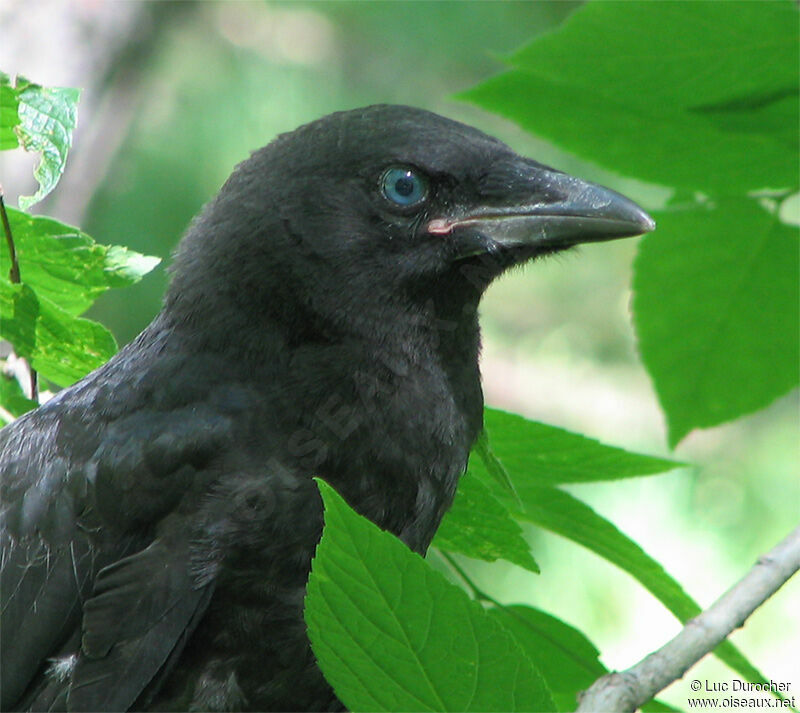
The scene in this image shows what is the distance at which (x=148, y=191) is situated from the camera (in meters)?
8.07

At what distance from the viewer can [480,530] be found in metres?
2.13

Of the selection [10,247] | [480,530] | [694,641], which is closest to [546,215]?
[480,530]

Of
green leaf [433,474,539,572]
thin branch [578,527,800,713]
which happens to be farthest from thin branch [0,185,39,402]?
thin branch [578,527,800,713]

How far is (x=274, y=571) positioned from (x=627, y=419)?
7567mm

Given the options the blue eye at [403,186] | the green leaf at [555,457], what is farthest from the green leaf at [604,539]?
the blue eye at [403,186]

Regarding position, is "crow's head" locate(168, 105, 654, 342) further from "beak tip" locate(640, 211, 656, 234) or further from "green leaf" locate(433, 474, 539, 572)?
"green leaf" locate(433, 474, 539, 572)

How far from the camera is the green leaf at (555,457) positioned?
6.97 ft

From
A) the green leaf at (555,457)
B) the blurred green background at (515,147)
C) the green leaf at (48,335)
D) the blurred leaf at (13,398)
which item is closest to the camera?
the green leaf at (48,335)

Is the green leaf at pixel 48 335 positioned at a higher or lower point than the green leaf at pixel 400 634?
higher

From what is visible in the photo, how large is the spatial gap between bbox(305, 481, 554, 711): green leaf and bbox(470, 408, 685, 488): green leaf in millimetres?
684

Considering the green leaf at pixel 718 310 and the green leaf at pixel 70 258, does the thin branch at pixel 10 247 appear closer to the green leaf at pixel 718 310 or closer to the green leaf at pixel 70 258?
the green leaf at pixel 70 258

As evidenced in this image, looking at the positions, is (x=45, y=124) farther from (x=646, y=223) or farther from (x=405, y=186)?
(x=646, y=223)

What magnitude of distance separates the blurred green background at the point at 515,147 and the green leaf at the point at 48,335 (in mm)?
2889

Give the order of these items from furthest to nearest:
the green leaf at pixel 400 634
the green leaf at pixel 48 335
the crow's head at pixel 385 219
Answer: the crow's head at pixel 385 219
the green leaf at pixel 48 335
the green leaf at pixel 400 634
